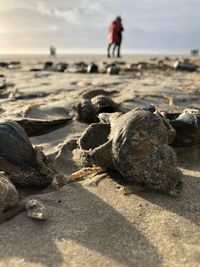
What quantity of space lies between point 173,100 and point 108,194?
3767 mm

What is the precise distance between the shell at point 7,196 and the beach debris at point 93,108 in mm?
2466

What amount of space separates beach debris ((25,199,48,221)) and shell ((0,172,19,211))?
10 centimetres

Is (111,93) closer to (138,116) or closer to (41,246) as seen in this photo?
(138,116)

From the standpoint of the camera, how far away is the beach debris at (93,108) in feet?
17.8

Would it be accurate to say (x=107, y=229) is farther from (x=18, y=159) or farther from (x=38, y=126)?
(x=38, y=126)

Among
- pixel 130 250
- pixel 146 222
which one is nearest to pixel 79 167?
pixel 146 222

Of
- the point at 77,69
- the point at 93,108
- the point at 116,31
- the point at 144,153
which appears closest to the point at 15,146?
the point at 144,153

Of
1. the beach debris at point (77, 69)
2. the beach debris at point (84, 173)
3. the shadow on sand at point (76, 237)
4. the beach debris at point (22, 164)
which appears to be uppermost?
the beach debris at point (22, 164)

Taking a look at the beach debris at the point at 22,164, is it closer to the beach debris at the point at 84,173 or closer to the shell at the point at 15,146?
the shell at the point at 15,146

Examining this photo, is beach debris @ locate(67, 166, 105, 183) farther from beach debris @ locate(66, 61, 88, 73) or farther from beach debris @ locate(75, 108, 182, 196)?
beach debris @ locate(66, 61, 88, 73)

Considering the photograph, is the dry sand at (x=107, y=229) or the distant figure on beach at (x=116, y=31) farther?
the distant figure on beach at (x=116, y=31)

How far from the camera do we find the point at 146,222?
9.90 feet

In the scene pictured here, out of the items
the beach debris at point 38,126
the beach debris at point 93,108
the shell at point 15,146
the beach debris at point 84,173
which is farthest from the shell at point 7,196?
the beach debris at point 93,108

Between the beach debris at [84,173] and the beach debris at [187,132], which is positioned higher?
the beach debris at [187,132]
